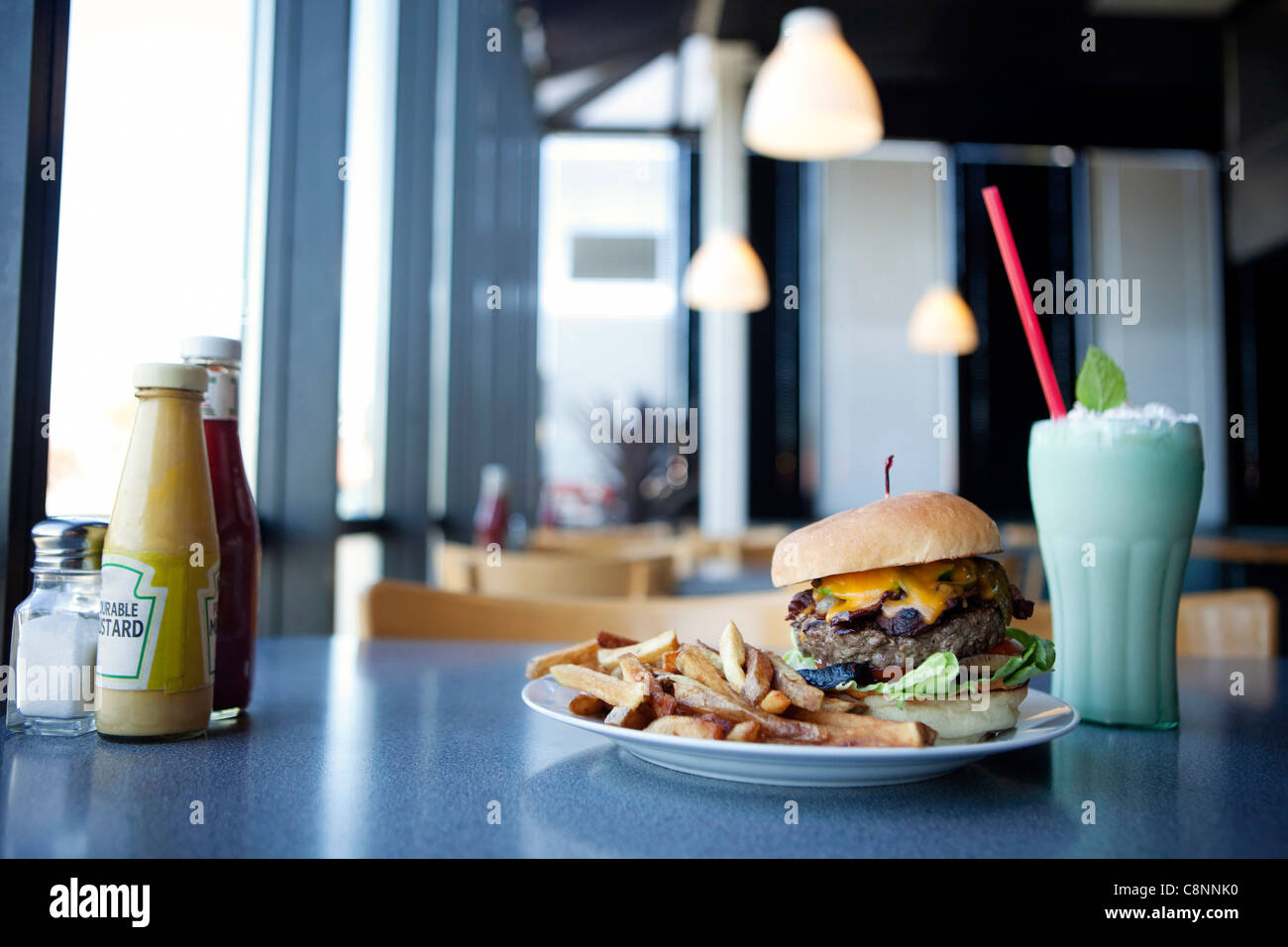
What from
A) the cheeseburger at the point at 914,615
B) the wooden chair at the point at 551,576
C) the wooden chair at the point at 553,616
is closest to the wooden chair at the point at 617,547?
the wooden chair at the point at 551,576

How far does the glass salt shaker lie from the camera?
0.79 meters

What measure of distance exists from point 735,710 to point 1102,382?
1.59ft

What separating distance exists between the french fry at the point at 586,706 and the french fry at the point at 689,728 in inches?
4.1

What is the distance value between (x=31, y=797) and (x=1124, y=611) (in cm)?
90

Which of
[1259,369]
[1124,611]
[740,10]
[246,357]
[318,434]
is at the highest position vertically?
[740,10]

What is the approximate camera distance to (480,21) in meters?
4.44

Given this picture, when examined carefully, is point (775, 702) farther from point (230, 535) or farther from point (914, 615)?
point (230, 535)

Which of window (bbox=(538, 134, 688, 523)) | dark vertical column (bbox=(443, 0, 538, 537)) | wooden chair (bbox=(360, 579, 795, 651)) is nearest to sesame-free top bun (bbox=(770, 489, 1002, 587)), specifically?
wooden chair (bbox=(360, 579, 795, 651))

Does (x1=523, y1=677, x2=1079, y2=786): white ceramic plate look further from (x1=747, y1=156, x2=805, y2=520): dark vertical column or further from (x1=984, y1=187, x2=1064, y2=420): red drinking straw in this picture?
(x1=747, y1=156, x2=805, y2=520): dark vertical column

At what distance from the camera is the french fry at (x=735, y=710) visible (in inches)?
27.5
